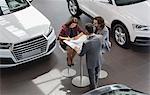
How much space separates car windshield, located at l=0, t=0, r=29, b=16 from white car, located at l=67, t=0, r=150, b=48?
6.10 feet

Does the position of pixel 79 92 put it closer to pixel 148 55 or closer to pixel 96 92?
pixel 96 92

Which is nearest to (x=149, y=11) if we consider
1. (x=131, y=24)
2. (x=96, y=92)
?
(x=131, y=24)

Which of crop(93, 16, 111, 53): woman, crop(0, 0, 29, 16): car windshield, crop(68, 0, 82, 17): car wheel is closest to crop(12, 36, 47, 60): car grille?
crop(0, 0, 29, 16): car windshield

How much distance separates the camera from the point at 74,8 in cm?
963

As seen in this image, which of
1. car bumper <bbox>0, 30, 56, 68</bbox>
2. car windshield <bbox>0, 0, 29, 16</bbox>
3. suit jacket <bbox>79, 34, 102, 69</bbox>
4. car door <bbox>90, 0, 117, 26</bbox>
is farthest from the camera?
car door <bbox>90, 0, 117, 26</bbox>

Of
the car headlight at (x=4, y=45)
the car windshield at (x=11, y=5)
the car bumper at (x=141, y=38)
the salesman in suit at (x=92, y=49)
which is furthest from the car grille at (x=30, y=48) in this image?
the car bumper at (x=141, y=38)

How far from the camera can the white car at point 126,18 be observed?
7.67 m

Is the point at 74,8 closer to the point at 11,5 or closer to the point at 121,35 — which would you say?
the point at 121,35

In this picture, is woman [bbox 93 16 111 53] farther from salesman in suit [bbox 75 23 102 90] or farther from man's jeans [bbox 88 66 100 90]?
man's jeans [bbox 88 66 100 90]

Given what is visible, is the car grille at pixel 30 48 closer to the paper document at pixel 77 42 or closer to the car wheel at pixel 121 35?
the paper document at pixel 77 42

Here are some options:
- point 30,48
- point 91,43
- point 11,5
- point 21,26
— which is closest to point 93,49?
point 91,43

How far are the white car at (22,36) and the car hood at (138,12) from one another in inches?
75.7

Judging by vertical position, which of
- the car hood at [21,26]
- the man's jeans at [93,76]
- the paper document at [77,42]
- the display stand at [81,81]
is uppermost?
the car hood at [21,26]

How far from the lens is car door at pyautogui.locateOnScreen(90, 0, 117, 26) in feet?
27.0
